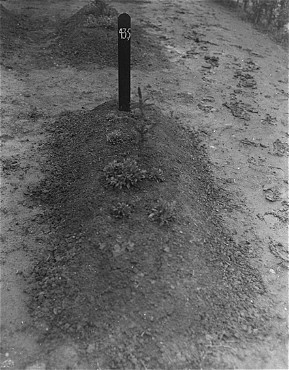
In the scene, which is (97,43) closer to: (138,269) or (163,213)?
(163,213)

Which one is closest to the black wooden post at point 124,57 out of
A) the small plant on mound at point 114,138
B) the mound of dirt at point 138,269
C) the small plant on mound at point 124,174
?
the small plant on mound at point 114,138

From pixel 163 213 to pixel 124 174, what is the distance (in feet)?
2.18

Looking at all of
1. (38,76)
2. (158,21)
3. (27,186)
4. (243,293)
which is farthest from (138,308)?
(158,21)

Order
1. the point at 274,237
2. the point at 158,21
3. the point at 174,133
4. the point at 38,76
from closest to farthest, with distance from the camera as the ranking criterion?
the point at 274,237
the point at 174,133
the point at 38,76
the point at 158,21

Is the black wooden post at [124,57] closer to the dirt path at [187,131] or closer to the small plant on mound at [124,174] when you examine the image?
the dirt path at [187,131]

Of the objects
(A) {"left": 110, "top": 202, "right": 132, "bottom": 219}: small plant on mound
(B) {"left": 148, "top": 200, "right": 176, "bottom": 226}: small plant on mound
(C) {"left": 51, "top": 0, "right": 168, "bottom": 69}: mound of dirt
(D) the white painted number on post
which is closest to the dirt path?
(C) {"left": 51, "top": 0, "right": 168, "bottom": 69}: mound of dirt

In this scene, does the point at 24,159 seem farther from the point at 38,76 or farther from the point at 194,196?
the point at 38,76

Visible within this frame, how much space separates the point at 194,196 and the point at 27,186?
6.66ft

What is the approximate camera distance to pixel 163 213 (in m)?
3.96

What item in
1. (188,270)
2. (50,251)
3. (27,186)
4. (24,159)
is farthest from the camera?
(24,159)

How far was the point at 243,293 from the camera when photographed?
146 inches

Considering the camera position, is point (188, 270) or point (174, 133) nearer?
point (188, 270)

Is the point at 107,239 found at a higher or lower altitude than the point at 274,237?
higher

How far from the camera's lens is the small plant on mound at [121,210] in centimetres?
395
